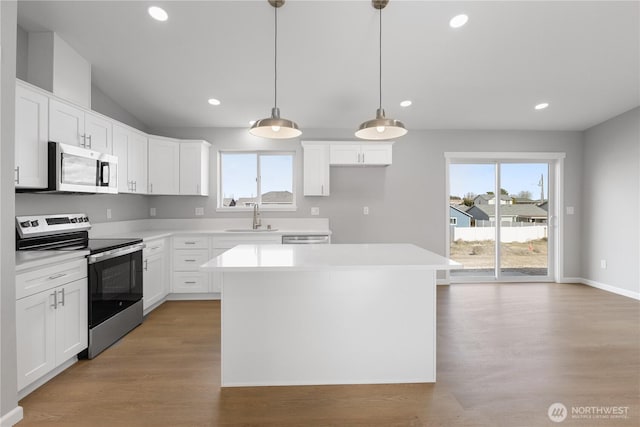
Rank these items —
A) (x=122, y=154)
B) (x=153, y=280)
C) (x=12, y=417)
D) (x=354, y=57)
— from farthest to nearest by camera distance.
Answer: (x=153, y=280) → (x=122, y=154) → (x=354, y=57) → (x=12, y=417)

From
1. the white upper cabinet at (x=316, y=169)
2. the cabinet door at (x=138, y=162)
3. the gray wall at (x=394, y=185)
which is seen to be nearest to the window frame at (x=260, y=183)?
the gray wall at (x=394, y=185)

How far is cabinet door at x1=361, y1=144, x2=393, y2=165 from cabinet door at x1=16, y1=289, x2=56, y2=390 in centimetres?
361

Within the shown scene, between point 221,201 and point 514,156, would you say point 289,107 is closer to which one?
point 221,201

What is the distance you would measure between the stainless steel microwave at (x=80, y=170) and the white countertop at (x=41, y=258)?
521 mm

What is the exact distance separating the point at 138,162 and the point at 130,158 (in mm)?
179

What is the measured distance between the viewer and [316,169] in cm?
441

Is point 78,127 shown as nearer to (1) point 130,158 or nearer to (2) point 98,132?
(2) point 98,132

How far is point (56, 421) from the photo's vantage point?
1739 mm

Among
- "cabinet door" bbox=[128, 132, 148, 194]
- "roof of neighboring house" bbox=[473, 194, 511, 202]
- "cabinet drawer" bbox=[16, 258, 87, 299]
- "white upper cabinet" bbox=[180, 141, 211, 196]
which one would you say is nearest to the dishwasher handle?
"white upper cabinet" bbox=[180, 141, 211, 196]

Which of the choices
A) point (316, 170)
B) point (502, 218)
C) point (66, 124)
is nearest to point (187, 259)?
point (66, 124)

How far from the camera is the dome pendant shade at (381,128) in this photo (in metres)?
2.04

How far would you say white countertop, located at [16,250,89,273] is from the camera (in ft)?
6.15

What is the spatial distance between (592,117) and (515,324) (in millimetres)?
3395

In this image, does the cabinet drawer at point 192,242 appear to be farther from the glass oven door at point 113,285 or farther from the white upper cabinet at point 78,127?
the white upper cabinet at point 78,127
